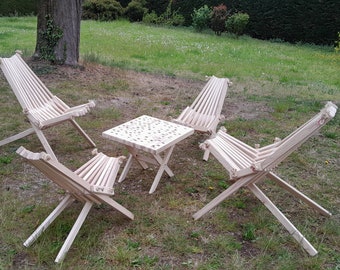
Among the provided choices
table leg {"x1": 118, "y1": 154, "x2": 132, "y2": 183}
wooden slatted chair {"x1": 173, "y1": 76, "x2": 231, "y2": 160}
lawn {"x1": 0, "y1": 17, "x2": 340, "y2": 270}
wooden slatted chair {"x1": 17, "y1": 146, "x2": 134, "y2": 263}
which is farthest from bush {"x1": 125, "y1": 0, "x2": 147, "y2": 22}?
wooden slatted chair {"x1": 17, "y1": 146, "x2": 134, "y2": 263}

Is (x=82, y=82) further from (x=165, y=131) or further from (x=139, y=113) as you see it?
(x=165, y=131)

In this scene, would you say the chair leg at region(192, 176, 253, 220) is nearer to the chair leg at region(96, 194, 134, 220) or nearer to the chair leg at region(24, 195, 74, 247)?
the chair leg at region(96, 194, 134, 220)

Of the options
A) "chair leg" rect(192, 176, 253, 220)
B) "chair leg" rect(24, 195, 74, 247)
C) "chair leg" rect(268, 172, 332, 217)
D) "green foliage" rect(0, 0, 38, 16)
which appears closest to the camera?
"chair leg" rect(24, 195, 74, 247)

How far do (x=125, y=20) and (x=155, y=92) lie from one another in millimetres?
11678

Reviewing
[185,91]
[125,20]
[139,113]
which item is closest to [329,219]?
[139,113]

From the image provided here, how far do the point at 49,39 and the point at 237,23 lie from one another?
28.8ft

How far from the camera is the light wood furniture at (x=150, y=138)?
3220 mm

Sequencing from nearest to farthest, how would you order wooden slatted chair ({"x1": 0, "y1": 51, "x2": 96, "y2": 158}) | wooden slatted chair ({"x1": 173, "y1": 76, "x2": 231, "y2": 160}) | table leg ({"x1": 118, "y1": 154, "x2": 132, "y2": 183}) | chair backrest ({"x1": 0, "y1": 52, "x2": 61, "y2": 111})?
1. table leg ({"x1": 118, "y1": 154, "x2": 132, "y2": 183})
2. wooden slatted chair ({"x1": 0, "y1": 51, "x2": 96, "y2": 158})
3. chair backrest ({"x1": 0, "y1": 52, "x2": 61, "y2": 111})
4. wooden slatted chair ({"x1": 173, "y1": 76, "x2": 231, "y2": 160})

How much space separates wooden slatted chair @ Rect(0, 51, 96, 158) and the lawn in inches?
12.5

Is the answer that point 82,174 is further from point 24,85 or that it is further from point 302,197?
point 24,85

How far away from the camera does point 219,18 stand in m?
14.5

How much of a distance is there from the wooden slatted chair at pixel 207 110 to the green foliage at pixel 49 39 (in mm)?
3264

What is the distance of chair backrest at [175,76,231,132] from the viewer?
4270 millimetres

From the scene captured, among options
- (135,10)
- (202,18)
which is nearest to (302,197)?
(202,18)
